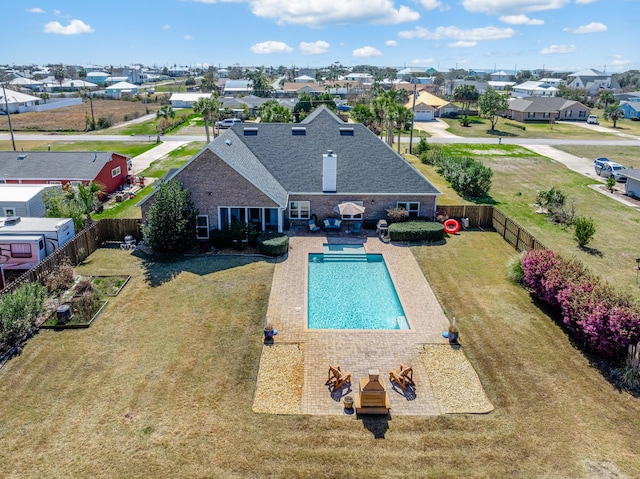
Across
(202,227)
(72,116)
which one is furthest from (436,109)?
(202,227)

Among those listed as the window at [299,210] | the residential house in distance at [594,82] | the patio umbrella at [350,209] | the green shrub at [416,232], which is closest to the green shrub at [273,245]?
the window at [299,210]

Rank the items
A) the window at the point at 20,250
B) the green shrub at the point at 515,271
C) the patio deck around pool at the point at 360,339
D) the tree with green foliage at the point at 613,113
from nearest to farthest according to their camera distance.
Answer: the patio deck around pool at the point at 360,339 → the green shrub at the point at 515,271 → the window at the point at 20,250 → the tree with green foliage at the point at 613,113

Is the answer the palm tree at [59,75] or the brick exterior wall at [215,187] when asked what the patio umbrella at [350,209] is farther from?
the palm tree at [59,75]

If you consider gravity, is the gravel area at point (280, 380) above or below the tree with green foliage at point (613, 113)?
below

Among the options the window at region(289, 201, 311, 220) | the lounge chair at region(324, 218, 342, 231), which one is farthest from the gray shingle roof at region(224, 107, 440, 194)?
the lounge chair at region(324, 218, 342, 231)

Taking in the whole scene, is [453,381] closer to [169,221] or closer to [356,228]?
[356,228]

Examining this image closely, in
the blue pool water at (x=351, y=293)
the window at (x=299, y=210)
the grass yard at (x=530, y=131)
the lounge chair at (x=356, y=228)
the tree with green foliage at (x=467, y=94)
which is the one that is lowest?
the blue pool water at (x=351, y=293)
